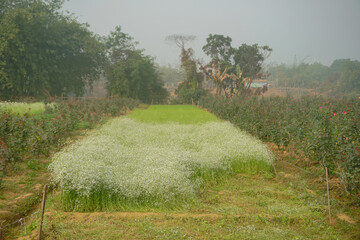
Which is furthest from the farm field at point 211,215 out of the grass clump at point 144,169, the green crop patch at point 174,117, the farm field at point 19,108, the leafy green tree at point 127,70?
the leafy green tree at point 127,70

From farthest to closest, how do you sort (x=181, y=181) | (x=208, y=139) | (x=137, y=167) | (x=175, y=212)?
1. (x=208, y=139)
2. (x=137, y=167)
3. (x=181, y=181)
4. (x=175, y=212)

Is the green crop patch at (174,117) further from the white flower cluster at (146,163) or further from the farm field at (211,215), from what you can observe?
the farm field at (211,215)

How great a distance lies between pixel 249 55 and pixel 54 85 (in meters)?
24.9

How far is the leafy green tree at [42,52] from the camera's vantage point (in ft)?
81.6

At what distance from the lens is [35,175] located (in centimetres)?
721

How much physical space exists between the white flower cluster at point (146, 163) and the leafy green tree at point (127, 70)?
81.5 feet

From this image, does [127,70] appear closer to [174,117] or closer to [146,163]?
[174,117]

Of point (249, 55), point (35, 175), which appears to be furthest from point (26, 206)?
point (249, 55)

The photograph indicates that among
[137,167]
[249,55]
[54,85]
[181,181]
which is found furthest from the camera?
[249,55]

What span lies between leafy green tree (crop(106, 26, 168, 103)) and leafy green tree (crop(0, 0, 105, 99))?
1.97 meters

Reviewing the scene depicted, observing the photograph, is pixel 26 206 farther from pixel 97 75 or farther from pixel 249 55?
pixel 249 55

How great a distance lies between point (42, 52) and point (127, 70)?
10.2 metres

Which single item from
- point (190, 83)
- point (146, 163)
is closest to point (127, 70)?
point (190, 83)

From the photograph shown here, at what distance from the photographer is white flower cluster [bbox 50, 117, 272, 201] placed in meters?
5.71
